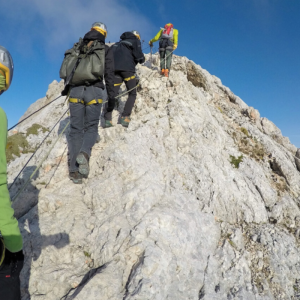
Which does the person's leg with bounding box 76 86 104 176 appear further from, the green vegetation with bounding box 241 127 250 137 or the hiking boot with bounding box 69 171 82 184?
the green vegetation with bounding box 241 127 250 137

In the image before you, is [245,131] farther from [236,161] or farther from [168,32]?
[168,32]

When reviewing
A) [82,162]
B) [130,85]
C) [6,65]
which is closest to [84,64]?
[130,85]

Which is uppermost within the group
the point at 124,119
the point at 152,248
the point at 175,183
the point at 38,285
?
the point at 124,119

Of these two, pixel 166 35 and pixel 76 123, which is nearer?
pixel 76 123

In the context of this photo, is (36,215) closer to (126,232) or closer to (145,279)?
(126,232)

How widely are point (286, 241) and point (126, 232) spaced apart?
5.55 m

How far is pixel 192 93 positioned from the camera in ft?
40.4

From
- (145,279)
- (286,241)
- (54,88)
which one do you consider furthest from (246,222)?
(54,88)

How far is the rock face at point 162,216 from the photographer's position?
470 cm

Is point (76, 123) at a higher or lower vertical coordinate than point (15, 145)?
higher

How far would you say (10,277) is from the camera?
271cm

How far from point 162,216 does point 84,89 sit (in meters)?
4.76

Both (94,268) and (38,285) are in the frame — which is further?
(94,268)

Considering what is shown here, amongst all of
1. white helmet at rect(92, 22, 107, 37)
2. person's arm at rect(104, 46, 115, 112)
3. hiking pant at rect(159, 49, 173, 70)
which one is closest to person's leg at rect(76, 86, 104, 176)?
person's arm at rect(104, 46, 115, 112)
